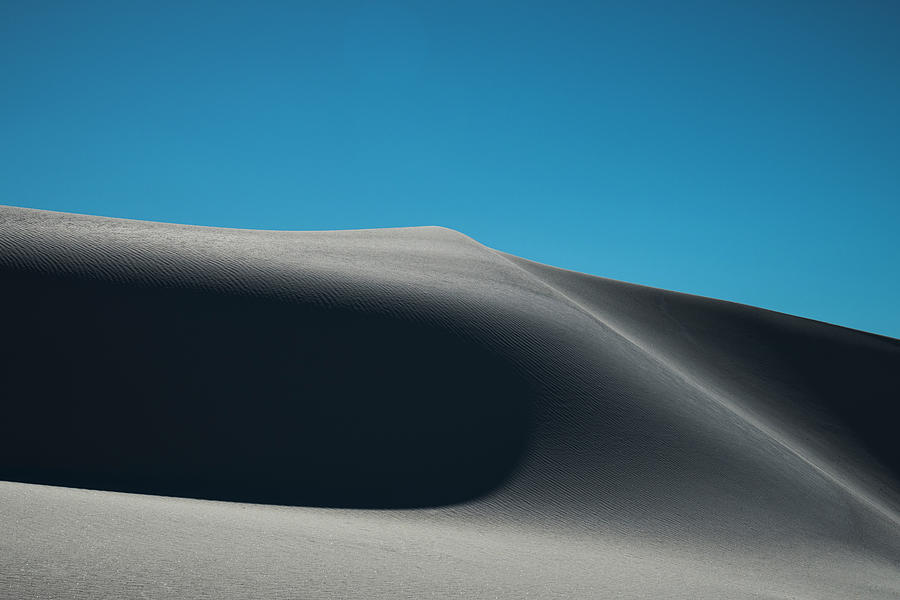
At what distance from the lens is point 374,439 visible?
11.5 m

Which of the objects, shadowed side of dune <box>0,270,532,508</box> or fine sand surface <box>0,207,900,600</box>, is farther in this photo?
shadowed side of dune <box>0,270,532,508</box>

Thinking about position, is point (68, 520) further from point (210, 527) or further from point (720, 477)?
point (720, 477)

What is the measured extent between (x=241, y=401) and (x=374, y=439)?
230 cm

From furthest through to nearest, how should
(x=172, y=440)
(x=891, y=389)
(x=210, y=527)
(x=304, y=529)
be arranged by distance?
1. (x=891, y=389)
2. (x=172, y=440)
3. (x=304, y=529)
4. (x=210, y=527)

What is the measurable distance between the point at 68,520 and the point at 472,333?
9.19 meters

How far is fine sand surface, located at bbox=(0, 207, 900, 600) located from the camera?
716cm

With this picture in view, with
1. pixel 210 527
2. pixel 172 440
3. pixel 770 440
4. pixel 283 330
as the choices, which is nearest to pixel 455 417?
pixel 283 330

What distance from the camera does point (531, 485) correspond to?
11273 mm

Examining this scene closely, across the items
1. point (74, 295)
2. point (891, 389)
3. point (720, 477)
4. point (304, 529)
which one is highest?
point (891, 389)

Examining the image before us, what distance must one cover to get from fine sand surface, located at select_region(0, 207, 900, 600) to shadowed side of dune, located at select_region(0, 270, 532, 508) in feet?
0.13

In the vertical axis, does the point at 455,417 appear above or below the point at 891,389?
A: below

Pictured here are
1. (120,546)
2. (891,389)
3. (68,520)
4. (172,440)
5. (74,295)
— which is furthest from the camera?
(891,389)

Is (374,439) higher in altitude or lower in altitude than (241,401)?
lower

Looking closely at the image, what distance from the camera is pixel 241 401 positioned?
11.4 metres
